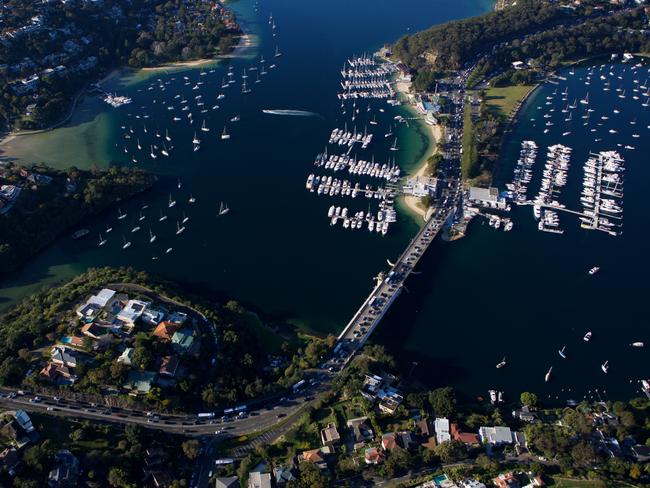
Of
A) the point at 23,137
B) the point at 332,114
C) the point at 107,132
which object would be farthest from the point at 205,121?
the point at 23,137

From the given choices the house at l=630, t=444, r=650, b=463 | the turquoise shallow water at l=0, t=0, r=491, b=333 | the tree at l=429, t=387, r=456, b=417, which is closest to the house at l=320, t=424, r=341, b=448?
the tree at l=429, t=387, r=456, b=417

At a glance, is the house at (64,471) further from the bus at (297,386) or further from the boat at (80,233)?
the boat at (80,233)

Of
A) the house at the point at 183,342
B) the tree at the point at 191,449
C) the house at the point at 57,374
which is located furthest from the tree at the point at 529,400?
the house at the point at 57,374

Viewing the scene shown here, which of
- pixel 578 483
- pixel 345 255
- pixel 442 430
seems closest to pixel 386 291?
pixel 345 255

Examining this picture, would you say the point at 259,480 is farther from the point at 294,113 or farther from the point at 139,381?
the point at 294,113

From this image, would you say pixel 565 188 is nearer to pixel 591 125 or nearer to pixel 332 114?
pixel 591 125

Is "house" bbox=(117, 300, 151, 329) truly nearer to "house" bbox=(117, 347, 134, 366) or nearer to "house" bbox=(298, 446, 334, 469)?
"house" bbox=(117, 347, 134, 366)
